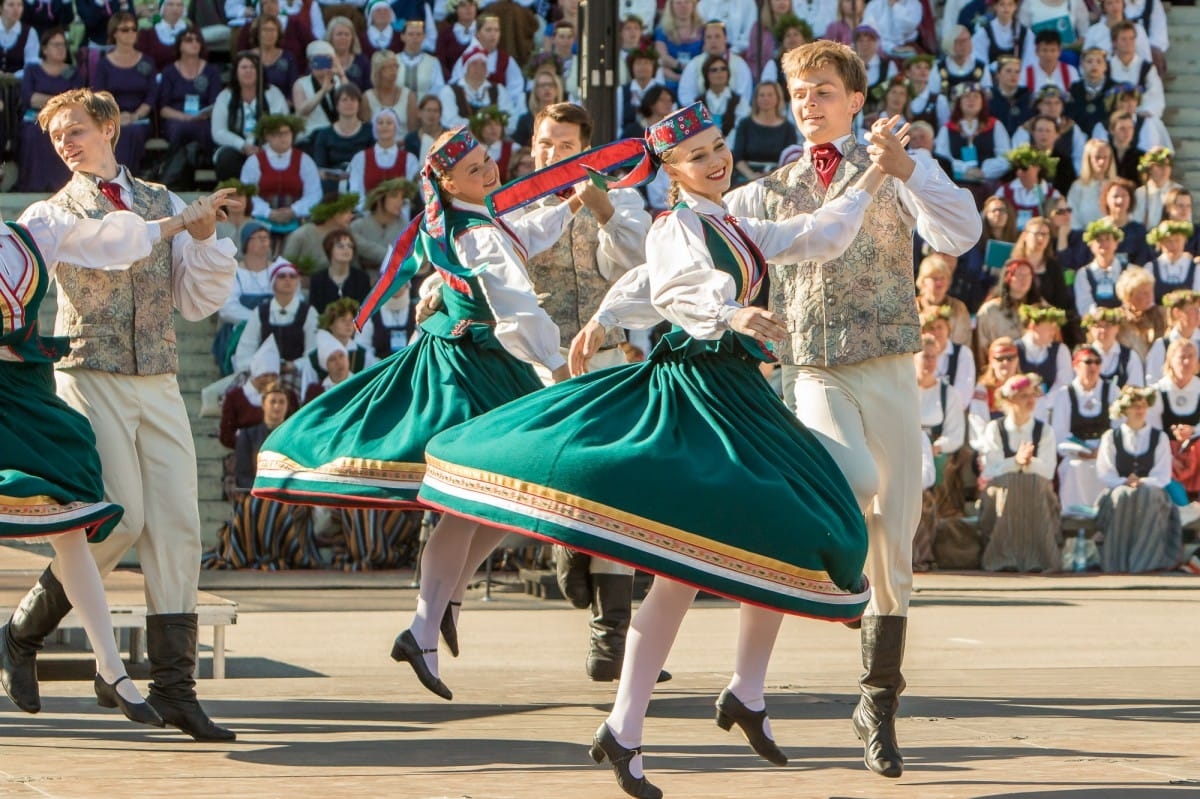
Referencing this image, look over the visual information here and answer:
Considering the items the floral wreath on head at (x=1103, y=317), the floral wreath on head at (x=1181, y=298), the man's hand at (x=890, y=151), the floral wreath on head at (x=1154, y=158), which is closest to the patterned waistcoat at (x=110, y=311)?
the man's hand at (x=890, y=151)

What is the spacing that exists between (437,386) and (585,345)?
98 centimetres

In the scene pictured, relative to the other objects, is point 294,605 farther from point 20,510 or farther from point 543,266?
point 20,510

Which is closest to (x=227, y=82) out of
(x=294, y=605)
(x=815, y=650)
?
(x=294, y=605)

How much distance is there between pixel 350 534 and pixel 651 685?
722 centimetres

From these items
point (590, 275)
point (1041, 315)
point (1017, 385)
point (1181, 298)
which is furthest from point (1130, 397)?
point (590, 275)

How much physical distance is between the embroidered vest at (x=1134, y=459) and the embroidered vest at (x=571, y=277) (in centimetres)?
646

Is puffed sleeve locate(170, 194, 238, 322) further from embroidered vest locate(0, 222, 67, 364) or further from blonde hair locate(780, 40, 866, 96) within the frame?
blonde hair locate(780, 40, 866, 96)

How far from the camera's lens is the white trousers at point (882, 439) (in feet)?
17.4

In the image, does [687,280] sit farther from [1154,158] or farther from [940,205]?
[1154,158]

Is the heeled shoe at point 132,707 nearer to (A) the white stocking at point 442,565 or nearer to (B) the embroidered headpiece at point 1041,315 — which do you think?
(A) the white stocking at point 442,565

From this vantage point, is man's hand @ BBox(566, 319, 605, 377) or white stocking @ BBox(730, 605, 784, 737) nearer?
white stocking @ BBox(730, 605, 784, 737)

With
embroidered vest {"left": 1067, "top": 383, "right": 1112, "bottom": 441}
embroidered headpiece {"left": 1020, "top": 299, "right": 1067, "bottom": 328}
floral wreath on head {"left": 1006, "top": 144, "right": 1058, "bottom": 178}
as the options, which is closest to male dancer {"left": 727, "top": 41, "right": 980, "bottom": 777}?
embroidered vest {"left": 1067, "top": 383, "right": 1112, "bottom": 441}

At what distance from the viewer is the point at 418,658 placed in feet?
19.9

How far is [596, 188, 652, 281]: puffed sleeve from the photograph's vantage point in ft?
22.5
